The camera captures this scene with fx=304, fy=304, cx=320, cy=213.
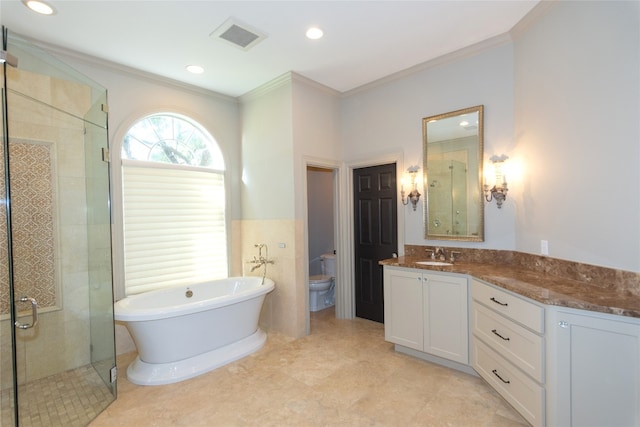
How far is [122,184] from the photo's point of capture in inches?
128

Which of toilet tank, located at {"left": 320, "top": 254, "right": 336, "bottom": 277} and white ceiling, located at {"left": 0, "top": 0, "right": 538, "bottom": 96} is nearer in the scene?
white ceiling, located at {"left": 0, "top": 0, "right": 538, "bottom": 96}

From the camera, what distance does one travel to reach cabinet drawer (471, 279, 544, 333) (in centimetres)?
186

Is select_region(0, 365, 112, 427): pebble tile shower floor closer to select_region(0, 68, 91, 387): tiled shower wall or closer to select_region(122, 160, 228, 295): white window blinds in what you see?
select_region(0, 68, 91, 387): tiled shower wall

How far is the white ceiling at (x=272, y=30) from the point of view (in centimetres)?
232

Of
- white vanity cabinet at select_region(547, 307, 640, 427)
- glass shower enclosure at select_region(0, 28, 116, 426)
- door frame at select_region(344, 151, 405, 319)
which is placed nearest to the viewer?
white vanity cabinet at select_region(547, 307, 640, 427)

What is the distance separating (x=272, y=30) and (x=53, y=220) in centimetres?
252

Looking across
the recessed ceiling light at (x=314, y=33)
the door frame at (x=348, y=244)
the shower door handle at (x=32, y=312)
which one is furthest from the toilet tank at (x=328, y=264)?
the shower door handle at (x=32, y=312)

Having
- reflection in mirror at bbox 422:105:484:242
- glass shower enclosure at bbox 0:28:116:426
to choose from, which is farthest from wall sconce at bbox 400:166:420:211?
glass shower enclosure at bbox 0:28:116:426

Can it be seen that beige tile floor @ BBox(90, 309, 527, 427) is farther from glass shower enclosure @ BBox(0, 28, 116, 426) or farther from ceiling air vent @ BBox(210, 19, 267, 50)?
ceiling air vent @ BBox(210, 19, 267, 50)

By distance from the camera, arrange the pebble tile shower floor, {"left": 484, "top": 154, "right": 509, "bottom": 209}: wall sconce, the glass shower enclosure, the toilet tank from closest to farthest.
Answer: the pebble tile shower floor
the glass shower enclosure
{"left": 484, "top": 154, "right": 509, "bottom": 209}: wall sconce
the toilet tank

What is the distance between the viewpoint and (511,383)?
2.10 meters

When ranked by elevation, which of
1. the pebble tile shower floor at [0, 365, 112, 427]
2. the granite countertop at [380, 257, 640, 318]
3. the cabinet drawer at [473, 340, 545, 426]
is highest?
the granite countertop at [380, 257, 640, 318]

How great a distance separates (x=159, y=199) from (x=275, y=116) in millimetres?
1672

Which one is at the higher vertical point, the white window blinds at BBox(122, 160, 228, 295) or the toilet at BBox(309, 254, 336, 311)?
the white window blinds at BBox(122, 160, 228, 295)
